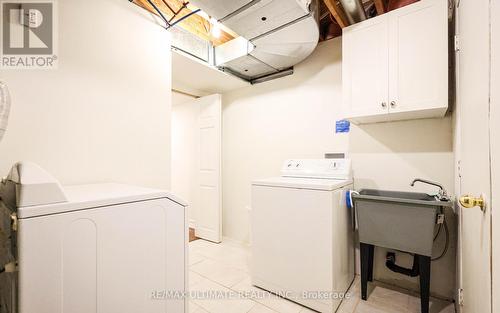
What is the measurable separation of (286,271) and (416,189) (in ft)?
4.44

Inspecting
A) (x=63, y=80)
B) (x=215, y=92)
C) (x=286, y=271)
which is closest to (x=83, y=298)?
(x=63, y=80)

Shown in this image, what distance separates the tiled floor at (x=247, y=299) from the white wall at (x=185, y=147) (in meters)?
1.46

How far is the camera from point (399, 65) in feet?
5.53

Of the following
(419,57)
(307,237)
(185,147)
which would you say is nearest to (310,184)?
(307,237)

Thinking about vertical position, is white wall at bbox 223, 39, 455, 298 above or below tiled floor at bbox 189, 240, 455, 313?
above

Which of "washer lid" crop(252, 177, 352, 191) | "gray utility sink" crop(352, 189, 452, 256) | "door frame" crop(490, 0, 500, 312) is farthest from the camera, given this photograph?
"washer lid" crop(252, 177, 352, 191)

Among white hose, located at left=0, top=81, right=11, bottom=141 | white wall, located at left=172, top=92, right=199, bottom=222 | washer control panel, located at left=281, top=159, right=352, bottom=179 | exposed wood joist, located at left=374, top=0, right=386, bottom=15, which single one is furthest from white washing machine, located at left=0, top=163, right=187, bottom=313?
white wall, located at left=172, top=92, right=199, bottom=222

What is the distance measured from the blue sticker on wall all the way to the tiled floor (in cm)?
149

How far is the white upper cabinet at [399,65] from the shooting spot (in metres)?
1.56

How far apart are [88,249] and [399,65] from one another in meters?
2.23

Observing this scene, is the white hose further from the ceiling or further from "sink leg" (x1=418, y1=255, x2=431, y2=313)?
"sink leg" (x1=418, y1=255, x2=431, y2=313)

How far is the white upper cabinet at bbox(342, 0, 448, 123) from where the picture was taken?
5.10 feet

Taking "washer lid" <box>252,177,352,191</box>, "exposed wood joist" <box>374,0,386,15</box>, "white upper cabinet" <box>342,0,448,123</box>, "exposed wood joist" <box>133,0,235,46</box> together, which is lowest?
"washer lid" <box>252,177,352,191</box>

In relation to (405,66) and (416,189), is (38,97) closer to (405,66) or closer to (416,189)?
(405,66)
